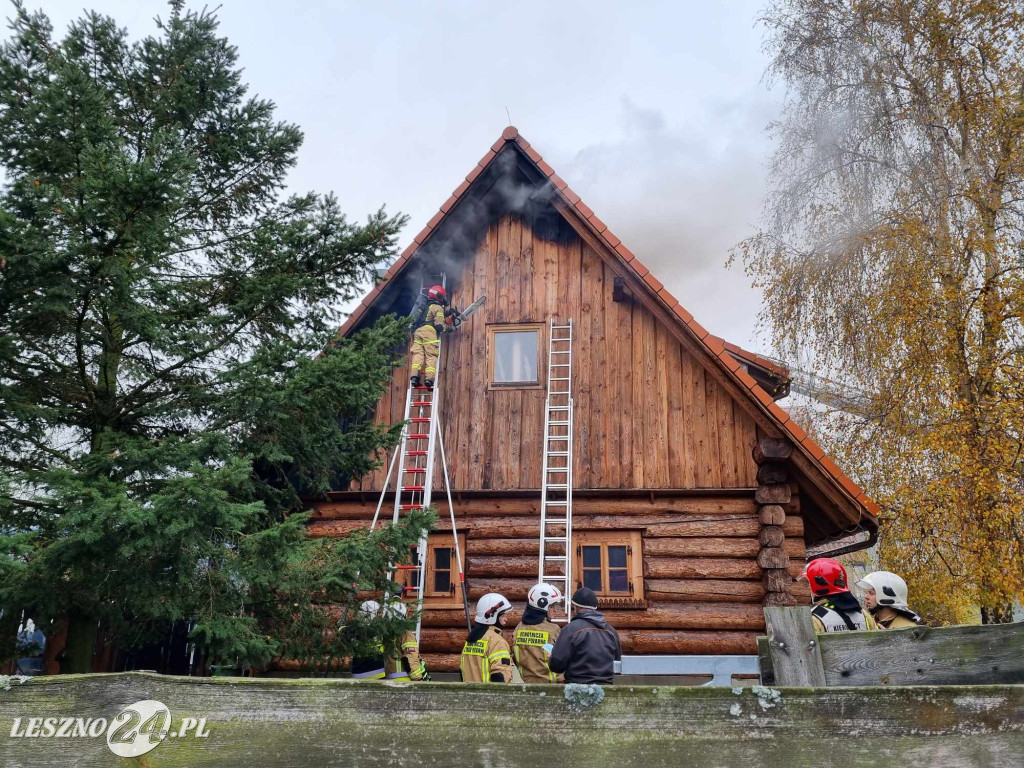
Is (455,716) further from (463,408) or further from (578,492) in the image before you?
(463,408)

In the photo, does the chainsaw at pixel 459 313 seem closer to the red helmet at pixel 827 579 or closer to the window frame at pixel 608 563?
the window frame at pixel 608 563

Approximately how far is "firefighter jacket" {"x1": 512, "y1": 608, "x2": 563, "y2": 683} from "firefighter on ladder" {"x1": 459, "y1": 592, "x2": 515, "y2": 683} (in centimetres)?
12

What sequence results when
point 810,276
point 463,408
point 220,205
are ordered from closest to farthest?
point 220,205 → point 463,408 → point 810,276

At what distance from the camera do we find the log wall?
9.61 metres

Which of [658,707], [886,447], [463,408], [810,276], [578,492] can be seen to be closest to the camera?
[658,707]

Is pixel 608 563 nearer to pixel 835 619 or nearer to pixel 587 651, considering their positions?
pixel 587 651

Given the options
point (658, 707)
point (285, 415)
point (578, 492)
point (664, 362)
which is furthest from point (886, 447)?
point (658, 707)

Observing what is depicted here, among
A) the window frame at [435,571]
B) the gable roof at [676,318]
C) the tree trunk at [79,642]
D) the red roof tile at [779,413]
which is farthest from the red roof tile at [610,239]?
the tree trunk at [79,642]

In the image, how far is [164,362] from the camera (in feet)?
26.9

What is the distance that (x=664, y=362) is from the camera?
10.6 meters

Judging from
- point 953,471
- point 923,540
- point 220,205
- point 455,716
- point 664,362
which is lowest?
point 455,716

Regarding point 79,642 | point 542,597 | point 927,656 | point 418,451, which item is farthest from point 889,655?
point 418,451

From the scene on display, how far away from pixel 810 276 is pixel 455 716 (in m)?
14.7

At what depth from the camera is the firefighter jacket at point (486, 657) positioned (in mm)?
6684
